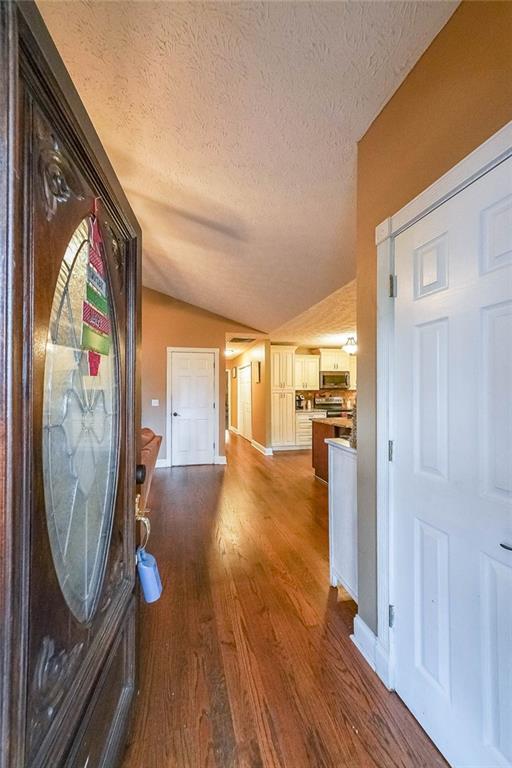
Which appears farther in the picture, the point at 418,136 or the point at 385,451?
the point at 385,451

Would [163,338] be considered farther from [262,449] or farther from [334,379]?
[334,379]

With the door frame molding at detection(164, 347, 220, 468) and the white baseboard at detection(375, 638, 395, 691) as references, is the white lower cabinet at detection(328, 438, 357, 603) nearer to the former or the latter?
the white baseboard at detection(375, 638, 395, 691)

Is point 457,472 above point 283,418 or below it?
above

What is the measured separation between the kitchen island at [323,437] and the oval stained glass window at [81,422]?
3.56 m

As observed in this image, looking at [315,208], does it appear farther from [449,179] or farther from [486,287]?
[486,287]

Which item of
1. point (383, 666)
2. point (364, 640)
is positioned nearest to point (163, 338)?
point (364, 640)

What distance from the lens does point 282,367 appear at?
706cm

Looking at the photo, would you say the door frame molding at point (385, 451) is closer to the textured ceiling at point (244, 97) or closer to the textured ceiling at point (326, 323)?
the textured ceiling at point (244, 97)

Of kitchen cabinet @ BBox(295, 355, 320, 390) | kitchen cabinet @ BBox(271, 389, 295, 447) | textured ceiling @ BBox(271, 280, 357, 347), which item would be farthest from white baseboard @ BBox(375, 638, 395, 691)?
kitchen cabinet @ BBox(295, 355, 320, 390)

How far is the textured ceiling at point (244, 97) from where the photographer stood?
47.0 inches

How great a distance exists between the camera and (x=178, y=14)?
1.20m

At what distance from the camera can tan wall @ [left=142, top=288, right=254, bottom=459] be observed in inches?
223

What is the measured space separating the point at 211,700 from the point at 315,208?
2798mm

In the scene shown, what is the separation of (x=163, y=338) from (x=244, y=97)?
4.55 metres
